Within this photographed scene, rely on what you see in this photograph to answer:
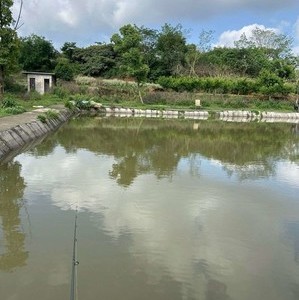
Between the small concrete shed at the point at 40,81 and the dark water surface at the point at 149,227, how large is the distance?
25.4 m

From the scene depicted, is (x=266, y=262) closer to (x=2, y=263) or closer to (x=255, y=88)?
(x=2, y=263)

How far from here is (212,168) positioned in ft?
33.6

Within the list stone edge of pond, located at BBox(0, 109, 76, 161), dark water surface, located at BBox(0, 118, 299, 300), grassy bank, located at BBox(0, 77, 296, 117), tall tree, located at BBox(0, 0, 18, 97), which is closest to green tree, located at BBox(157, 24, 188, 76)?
grassy bank, located at BBox(0, 77, 296, 117)

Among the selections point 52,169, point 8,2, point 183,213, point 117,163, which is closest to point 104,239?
point 183,213

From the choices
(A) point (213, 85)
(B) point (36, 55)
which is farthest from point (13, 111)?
(B) point (36, 55)

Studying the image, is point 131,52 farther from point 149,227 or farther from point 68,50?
point 149,227

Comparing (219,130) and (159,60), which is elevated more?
(159,60)

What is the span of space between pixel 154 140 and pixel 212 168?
5284 mm

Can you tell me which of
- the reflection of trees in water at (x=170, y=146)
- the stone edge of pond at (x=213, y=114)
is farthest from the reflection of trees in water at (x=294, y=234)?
the stone edge of pond at (x=213, y=114)

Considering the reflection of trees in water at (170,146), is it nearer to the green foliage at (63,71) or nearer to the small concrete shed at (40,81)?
the small concrete shed at (40,81)

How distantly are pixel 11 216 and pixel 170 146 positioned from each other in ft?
28.4

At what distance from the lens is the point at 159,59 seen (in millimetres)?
44781

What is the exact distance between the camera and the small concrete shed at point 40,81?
116 ft

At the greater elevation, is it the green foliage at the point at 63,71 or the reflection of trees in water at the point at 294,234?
the green foliage at the point at 63,71
